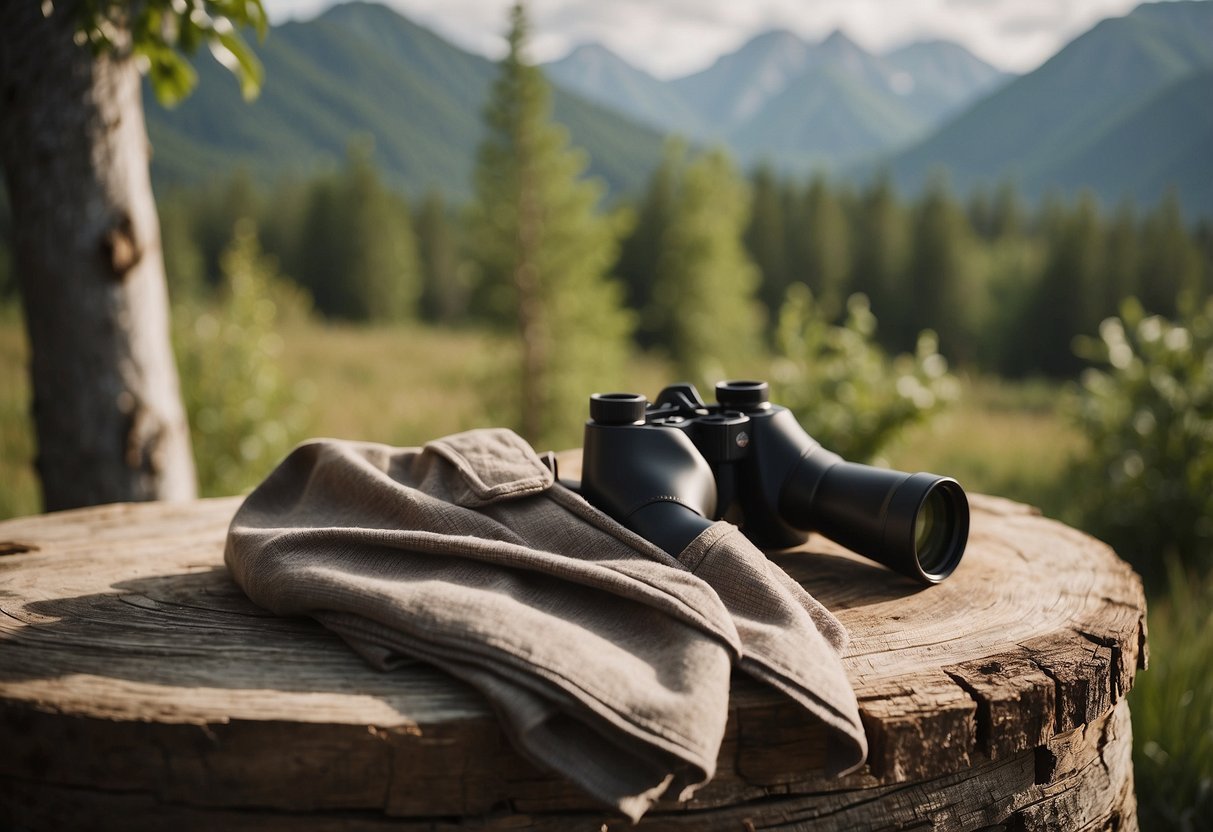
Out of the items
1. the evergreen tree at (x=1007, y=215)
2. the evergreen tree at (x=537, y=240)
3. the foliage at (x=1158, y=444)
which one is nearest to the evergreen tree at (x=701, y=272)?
the evergreen tree at (x=537, y=240)

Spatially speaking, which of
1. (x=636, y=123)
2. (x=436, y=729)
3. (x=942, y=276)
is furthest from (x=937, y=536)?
(x=636, y=123)

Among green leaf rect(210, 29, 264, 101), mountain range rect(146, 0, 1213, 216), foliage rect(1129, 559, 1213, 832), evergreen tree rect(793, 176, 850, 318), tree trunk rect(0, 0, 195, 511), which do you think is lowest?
foliage rect(1129, 559, 1213, 832)

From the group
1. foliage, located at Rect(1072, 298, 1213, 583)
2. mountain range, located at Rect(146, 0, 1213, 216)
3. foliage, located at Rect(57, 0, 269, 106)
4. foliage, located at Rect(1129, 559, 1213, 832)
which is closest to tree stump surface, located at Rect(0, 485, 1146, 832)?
foliage, located at Rect(1129, 559, 1213, 832)

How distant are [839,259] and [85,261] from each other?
3095 cm

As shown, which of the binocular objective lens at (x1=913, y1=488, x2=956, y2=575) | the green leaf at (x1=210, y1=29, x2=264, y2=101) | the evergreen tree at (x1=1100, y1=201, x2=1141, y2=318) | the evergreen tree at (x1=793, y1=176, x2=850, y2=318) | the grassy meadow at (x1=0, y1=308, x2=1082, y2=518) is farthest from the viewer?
the evergreen tree at (x1=793, y1=176, x2=850, y2=318)

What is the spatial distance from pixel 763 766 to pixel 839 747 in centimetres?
12

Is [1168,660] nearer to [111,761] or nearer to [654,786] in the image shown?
[654,786]

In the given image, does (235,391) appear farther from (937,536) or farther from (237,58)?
(937,536)

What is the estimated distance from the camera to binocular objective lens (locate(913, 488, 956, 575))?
1832mm

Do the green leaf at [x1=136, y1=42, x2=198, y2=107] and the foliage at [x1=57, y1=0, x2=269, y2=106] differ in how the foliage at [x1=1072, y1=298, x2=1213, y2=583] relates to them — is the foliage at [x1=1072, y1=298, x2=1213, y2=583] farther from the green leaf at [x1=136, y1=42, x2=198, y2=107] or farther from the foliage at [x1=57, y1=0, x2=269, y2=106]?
the green leaf at [x1=136, y1=42, x2=198, y2=107]

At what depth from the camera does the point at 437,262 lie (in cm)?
3641

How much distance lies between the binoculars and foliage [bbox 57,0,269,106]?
178 cm

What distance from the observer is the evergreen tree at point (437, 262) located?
36.4m

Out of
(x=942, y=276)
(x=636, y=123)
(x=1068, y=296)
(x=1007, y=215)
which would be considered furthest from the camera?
(x=636, y=123)
